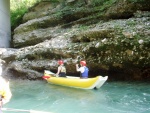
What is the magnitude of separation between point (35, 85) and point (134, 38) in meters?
5.91

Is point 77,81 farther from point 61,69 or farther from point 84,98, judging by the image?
point 84,98

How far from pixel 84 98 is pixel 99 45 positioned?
3.89m

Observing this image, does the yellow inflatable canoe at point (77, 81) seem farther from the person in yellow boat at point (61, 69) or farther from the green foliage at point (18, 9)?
the green foliage at point (18, 9)

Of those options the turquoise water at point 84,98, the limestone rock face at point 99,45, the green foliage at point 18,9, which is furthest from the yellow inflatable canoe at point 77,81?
the green foliage at point 18,9

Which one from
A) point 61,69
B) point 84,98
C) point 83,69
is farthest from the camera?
point 61,69

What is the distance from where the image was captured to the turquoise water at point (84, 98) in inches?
372

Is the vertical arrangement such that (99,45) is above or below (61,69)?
above

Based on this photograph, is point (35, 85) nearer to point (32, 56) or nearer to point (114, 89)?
point (32, 56)

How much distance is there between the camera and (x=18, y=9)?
26.8 meters

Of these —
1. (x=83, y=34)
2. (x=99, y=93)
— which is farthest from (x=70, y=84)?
(x=83, y=34)

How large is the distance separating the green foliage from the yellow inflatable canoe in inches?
466

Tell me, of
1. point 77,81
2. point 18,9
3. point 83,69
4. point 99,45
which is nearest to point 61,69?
point 77,81

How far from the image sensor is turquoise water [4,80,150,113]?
9453 mm

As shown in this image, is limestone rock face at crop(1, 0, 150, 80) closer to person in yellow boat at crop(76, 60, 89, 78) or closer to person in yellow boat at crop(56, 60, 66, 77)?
person in yellow boat at crop(56, 60, 66, 77)
